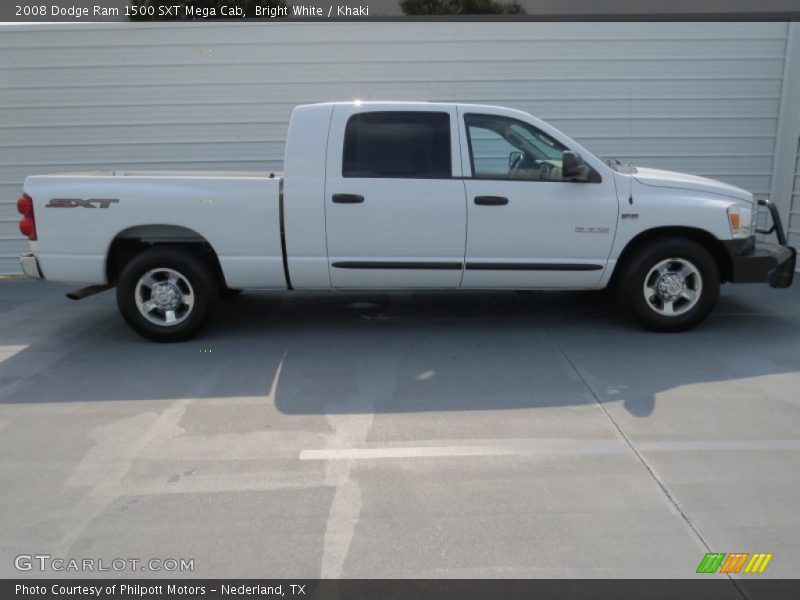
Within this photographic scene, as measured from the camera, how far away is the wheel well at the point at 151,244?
19.4ft

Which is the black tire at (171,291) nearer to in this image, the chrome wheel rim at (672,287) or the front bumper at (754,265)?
the chrome wheel rim at (672,287)

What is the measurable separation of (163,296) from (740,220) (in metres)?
5.07

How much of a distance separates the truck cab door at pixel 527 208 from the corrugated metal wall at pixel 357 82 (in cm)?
323

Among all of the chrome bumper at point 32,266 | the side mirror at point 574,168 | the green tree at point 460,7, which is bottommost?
the chrome bumper at point 32,266

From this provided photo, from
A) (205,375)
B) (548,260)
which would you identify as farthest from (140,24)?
(548,260)

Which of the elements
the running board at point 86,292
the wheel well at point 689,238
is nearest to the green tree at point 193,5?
the running board at point 86,292

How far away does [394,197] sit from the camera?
229 inches

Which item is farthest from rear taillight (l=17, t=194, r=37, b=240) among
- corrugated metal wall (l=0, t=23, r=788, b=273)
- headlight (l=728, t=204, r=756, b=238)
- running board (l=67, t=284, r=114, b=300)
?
headlight (l=728, t=204, r=756, b=238)

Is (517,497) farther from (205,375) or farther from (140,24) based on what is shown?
(140,24)

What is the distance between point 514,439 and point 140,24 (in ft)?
24.9

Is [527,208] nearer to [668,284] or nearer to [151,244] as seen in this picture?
[668,284]

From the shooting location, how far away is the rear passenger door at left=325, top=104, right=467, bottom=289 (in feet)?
19.1

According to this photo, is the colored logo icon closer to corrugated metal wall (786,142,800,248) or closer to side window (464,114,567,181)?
side window (464,114,567,181)
